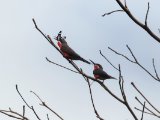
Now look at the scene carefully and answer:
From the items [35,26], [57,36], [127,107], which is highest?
[57,36]

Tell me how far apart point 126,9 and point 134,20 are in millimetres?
150

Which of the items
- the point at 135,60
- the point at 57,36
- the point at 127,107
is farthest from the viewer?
the point at 57,36

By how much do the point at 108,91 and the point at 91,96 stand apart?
0.81ft

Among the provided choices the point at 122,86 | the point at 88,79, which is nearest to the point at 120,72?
the point at 122,86

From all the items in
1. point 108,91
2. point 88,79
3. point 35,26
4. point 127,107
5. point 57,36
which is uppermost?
point 57,36

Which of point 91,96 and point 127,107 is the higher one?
point 91,96

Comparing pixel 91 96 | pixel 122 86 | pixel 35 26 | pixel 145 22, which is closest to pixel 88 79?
pixel 91 96

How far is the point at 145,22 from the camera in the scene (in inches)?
168

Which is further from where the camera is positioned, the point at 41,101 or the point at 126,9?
the point at 41,101

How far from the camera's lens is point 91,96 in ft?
17.0

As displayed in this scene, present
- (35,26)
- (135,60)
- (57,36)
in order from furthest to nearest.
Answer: (57,36) < (135,60) < (35,26)

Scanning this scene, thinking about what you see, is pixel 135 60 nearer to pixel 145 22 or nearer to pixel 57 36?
pixel 145 22

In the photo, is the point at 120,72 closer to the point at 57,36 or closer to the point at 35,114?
the point at 35,114

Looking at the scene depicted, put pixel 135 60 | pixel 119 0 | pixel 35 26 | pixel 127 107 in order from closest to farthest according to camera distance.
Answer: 1. pixel 119 0
2. pixel 127 107
3. pixel 35 26
4. pixel 135 60
